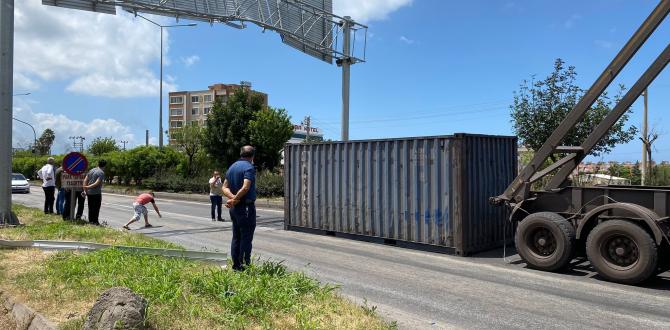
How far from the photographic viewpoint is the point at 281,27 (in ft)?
59.7

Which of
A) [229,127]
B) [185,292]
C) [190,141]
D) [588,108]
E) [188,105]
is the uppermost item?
[188,105]

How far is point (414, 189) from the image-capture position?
10.5 meters

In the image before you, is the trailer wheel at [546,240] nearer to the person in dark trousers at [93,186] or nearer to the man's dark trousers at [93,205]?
the person in dark trousers at [93,186]

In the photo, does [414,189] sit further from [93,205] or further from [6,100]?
[6,100]

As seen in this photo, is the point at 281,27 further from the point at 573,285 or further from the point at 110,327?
the point at 110,327

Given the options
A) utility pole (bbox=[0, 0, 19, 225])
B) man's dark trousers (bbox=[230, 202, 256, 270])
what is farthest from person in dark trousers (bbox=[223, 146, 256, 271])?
utility pole (bbox=[0, 0, 19, 225])

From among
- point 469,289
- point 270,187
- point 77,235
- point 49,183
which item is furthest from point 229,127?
point 469,289

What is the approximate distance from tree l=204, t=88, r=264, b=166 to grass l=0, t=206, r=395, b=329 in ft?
71.7

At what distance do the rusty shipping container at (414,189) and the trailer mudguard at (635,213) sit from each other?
2197 millimetres

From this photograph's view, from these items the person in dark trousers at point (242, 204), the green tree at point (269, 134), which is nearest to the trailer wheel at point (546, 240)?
the person in dark trousers at point (242, 204)

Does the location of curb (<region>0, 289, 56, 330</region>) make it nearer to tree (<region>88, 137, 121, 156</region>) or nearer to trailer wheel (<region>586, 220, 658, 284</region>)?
trailer wheel (<region>586, 220, 658, 284</region>)

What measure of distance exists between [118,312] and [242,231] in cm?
241

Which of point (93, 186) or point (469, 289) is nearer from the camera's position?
point (469, 289)

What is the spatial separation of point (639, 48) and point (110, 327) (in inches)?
323
